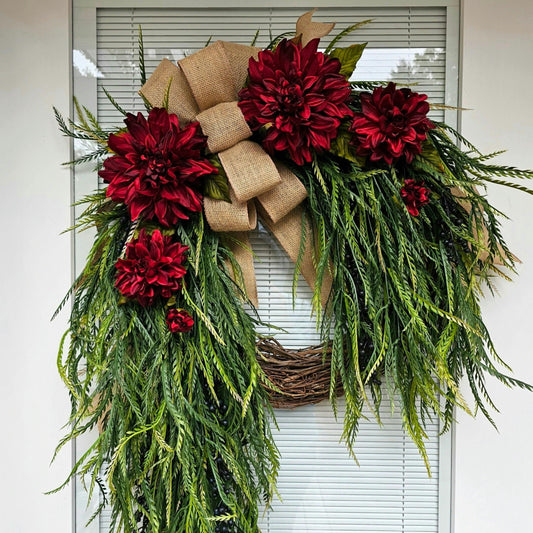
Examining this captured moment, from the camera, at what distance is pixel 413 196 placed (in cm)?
75

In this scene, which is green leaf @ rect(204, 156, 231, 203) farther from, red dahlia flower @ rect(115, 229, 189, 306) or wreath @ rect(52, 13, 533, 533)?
red dahlia flower @ rect(115, 229, 189, 306)

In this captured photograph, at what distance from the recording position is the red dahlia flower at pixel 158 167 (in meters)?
0.71

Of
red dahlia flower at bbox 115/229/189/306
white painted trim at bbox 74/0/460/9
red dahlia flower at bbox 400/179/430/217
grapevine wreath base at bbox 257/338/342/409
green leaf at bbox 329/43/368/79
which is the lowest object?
grapevine wreath base at bbox 257/338/342/409

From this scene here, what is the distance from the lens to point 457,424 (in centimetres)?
88

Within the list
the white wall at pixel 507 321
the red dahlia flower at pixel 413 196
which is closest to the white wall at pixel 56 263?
the white wall at pixel 507 321

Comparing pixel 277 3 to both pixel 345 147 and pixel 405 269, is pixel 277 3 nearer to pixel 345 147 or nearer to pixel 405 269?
pixel 345 147

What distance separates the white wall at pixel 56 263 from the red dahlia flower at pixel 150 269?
0.25 meters

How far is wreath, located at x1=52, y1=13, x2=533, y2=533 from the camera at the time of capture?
0.72 meters

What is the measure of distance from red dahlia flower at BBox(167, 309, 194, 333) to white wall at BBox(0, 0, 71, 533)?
11.7 inches

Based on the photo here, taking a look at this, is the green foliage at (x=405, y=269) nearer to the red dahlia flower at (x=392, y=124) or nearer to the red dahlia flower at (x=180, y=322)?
the red dahlia flower at (x=392, y=124)

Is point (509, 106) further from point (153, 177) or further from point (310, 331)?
point (153, 177)

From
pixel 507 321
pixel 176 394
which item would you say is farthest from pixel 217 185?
pixel 507 321

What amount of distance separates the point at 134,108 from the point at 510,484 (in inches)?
39.8

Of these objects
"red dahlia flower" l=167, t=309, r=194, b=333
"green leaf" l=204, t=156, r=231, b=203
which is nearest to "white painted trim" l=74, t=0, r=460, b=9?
"green leaf" l=204, t=156, r=231, b=203
